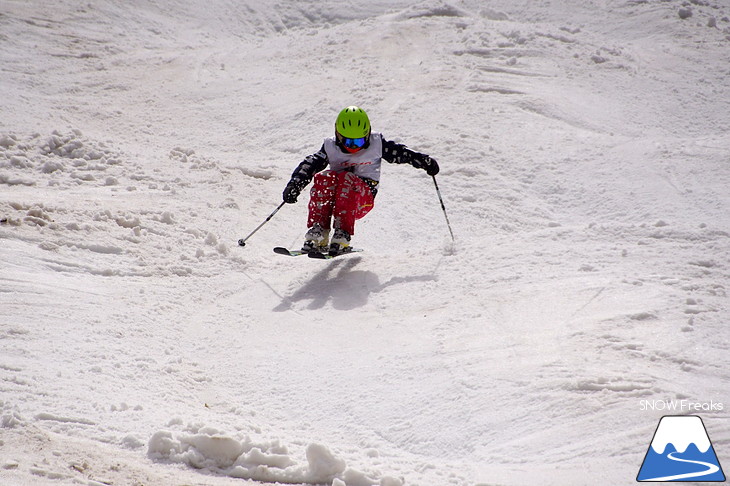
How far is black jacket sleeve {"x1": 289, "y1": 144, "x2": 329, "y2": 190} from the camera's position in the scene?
6074 mm

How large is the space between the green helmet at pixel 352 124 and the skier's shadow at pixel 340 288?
3.70 ft

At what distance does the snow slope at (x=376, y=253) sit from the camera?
3531mm

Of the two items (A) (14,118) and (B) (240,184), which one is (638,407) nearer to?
(B) (240,184)

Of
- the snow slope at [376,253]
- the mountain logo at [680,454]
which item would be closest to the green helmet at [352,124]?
the snow slope at [376,253]

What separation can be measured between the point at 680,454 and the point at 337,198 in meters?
3.50

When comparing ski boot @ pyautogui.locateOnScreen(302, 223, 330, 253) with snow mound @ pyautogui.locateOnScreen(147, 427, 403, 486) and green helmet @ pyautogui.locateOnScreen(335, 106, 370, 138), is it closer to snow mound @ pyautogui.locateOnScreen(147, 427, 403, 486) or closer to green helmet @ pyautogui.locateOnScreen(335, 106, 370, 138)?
green helmet @ pyautogui.locateOnScreen(335, 106, 370, 138)

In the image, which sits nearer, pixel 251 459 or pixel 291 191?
pixel 251 459

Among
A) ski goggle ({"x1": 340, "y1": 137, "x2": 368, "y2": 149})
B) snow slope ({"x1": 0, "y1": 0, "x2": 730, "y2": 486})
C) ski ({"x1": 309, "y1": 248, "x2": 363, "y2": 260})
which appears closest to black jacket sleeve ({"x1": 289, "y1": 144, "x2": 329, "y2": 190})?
ski goggle ({"x1": 340, "y1": 137, "x2": 368, "y2": 149})

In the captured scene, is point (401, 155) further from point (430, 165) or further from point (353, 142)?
point (353, 142)

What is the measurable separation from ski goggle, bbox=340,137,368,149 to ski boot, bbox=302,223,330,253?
723 millimetres

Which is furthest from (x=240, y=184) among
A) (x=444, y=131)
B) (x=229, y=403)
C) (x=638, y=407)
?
(x=638, y=407)

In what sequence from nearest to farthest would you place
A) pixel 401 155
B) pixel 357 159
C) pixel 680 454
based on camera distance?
pixel 680 454, pixel 357 159, pixel 401 155

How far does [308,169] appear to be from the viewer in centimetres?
611

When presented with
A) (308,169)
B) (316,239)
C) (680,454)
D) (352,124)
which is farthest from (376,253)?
(680,454)
